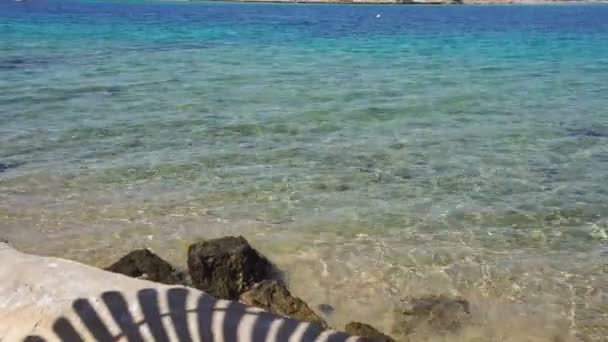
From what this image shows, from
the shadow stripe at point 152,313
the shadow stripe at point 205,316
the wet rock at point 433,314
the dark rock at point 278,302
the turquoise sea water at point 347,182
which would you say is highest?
the shadow stripe at point 152,313

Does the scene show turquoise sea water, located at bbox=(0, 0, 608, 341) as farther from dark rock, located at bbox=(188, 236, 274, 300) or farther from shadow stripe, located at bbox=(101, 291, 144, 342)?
shadow stripe, located at bbox=(101, 291, 144, 342)

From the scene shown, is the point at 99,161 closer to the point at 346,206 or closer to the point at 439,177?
the point at 346,206

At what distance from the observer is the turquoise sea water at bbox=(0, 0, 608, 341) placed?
669 cm

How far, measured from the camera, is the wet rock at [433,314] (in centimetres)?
577

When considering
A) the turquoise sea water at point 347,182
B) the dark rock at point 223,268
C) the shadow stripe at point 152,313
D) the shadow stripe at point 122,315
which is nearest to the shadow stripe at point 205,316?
the shadow stripe at point 152,313

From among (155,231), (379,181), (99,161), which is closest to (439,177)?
(379,181)

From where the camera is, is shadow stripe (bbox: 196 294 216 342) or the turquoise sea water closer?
shadow stripe (bbox: 196 294 216 342)

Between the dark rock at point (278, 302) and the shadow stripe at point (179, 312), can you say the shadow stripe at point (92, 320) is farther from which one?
the dark rock at point (278, 302)

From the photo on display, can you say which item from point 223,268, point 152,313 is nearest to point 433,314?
point 223,268

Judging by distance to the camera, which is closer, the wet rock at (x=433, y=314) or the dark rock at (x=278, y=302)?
the dark rock at (x=278, y=302)

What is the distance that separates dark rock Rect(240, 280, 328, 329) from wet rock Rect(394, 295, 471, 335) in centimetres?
90

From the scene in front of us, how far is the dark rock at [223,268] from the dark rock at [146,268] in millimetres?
222

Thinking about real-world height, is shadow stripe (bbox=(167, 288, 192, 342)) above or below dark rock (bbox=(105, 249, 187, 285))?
above

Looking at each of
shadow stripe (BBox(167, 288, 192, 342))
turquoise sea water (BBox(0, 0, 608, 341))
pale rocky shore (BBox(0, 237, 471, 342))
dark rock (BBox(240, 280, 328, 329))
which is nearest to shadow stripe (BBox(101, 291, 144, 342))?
pale rocky shore (BBox(0, 237, 471, 342))
